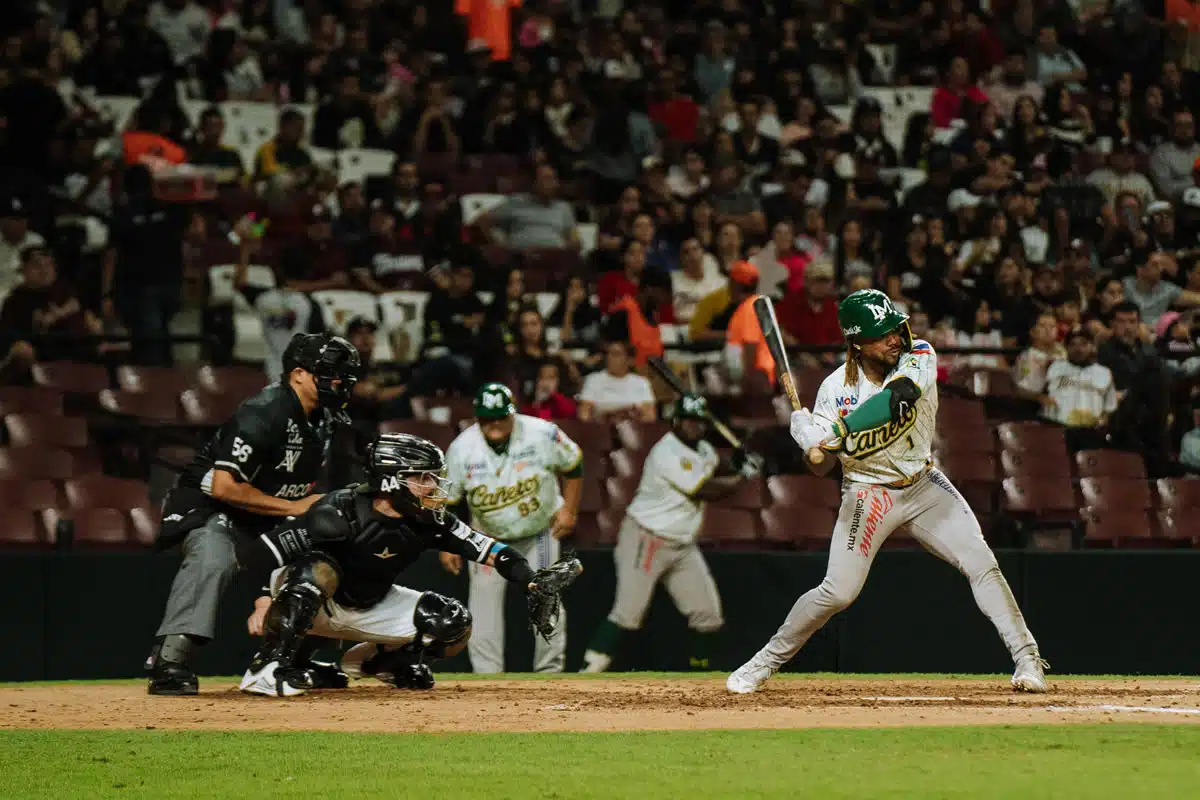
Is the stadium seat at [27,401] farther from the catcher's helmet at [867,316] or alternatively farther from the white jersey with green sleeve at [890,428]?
the catcher's helmet at [867,316]

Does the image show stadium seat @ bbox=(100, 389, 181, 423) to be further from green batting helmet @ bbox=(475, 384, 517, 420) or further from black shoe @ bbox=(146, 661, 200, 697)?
black shoe @ bbox=(146, 661, 200, 697)

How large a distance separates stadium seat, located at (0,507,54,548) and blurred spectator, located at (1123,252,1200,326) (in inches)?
352

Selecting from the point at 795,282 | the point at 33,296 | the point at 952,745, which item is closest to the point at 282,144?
the point at 33,296

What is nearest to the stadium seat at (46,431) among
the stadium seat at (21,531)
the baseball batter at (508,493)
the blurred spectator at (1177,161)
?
the stadium seat at (21,531)

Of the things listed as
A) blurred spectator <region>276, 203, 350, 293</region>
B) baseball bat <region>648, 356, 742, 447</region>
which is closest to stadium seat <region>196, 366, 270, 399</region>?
blurred spectator <region>276, 203, 350, 293</region>

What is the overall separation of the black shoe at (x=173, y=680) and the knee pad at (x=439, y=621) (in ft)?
3.79

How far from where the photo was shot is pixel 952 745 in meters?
6.43

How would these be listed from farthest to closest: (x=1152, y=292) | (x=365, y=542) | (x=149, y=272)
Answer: (x=1152, y=292) < (x=149, y=272) < (x=365, y=542)

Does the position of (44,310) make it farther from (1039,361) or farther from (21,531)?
(1039,361)

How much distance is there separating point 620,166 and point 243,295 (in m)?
4.38

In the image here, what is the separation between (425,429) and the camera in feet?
42.3

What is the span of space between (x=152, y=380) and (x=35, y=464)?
1091 mm

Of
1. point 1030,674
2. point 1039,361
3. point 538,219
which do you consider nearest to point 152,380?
point 538,219

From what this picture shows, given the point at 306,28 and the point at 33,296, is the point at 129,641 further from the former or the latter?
the point at 306,28
